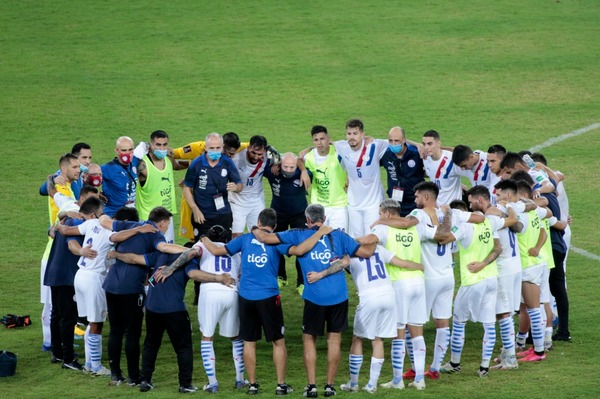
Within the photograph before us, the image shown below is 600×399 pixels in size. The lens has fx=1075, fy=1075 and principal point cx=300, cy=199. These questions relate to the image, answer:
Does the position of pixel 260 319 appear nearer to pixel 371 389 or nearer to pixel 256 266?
pixel 256 266

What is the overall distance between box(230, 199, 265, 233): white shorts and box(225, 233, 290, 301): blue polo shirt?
4.22 metres

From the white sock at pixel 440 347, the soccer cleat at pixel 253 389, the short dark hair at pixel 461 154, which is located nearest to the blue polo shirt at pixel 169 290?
the soccer cleat at pixel 253 389

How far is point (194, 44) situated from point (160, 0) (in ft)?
10.9

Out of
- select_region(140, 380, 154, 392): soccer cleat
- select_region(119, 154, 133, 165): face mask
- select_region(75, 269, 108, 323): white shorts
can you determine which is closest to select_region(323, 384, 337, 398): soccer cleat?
select_region(140, 380, 154, 392): soccer cleat

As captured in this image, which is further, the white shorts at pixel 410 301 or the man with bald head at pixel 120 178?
the man with bald head at pixel 120 178

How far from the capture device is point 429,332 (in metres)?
14.3

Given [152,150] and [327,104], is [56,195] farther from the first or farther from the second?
[327,104]

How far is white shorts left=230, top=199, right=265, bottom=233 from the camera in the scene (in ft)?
52.5

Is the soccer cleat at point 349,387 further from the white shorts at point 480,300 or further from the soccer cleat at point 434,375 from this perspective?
the white shorts at point 480,300

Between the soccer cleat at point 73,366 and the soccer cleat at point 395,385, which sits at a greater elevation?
the soccer cleat at point 73,366

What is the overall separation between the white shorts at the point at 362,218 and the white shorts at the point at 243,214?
1392 millimetres

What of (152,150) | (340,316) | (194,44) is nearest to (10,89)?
(194,44)

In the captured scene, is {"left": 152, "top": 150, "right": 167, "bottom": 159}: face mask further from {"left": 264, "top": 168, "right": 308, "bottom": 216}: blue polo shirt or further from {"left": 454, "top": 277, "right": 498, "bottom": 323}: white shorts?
{"left": 454, "top": 277, "right": 498, "bottom": 323}: white shorts

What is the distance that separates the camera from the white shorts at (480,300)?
483 inches
